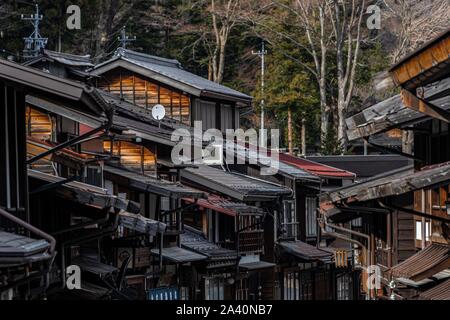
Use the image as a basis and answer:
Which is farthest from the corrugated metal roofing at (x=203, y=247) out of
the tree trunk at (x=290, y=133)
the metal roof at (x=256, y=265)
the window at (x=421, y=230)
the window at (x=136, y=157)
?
the tree trunk at (x=290, y=133)

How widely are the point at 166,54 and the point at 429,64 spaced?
2114 inches

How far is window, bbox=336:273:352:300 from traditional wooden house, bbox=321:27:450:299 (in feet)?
84.9

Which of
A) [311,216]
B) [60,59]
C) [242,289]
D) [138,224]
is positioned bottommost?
[242,289]

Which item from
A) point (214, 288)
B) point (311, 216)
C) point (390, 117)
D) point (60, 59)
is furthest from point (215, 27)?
point (390, 117)

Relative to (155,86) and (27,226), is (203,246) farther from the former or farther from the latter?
(27,226)

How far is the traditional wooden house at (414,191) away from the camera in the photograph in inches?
636

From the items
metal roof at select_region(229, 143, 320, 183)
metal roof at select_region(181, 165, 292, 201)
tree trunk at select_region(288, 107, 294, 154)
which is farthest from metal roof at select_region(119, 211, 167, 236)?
tree trunk at select_region(288, 107, 294, 154)

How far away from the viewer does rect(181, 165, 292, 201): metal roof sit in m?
42.2

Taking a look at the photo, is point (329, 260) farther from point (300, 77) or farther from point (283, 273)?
point (300, 77)

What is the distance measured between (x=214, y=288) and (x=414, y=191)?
2123cm

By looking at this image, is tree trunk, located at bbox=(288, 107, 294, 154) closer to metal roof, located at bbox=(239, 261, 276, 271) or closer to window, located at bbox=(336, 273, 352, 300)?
window, located at bbox=(336, 273, 352, 300)

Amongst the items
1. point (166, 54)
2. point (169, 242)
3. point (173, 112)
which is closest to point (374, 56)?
point (166, 54)

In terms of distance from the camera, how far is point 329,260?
174 ft

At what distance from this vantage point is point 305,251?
168 feet
